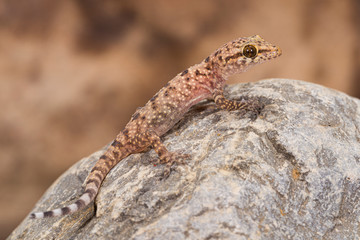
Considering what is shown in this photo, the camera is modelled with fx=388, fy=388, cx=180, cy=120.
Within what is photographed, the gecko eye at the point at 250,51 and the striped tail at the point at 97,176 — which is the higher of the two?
the gecko eye at the point at 250,51

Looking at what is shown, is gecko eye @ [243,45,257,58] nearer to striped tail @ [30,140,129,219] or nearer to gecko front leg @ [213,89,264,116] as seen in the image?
gecko front leg @ [213,89,264,116]

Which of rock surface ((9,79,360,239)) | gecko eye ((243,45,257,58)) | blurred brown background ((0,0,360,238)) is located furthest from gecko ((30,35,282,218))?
blurred brown background ((0,0,360,238))

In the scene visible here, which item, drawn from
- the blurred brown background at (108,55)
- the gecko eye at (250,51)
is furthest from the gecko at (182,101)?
the blurred brown background at (108,55)

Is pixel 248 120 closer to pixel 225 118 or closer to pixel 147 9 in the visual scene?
pixel 225 118

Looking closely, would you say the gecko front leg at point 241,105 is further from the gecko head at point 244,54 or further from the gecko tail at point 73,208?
the gecko tail at point 73,208

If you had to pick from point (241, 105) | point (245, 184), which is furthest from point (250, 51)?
point (245, 184)

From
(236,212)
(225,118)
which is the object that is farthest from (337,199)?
(225,118)
